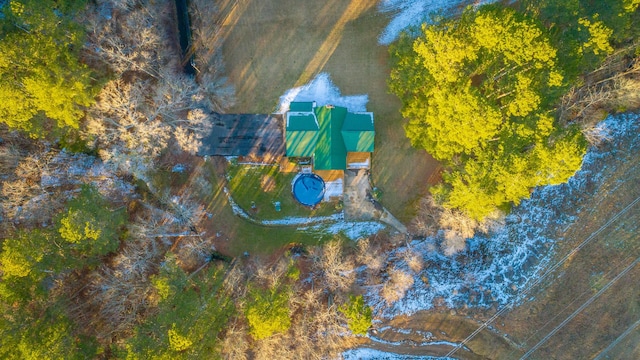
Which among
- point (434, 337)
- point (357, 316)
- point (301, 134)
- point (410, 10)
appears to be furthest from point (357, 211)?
point (410, 10)

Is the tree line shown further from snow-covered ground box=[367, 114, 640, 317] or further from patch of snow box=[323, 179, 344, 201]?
patch of snow box=[323, 179, 344, 201]

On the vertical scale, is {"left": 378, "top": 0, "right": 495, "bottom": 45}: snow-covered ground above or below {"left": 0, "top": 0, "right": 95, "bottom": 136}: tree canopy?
above

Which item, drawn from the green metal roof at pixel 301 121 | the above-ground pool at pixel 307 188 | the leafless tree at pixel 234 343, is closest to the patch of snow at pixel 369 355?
the leafless tree at pixel 234 343

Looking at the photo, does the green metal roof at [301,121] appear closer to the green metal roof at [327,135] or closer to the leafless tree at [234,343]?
the green metal roof at [327,135]

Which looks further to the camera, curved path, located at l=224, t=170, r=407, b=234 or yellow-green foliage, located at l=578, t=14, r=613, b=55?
curved path, located at l=224, t=170, r=407, b=234

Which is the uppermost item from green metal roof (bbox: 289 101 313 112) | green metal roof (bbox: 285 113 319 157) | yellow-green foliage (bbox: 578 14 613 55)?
yellow-green foliage (bbox: 578 14 613 55)

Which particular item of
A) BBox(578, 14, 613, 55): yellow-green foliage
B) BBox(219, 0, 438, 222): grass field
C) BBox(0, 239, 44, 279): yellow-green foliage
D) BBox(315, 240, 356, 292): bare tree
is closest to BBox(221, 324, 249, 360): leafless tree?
BBox(315, 240, 356, 292): bare tree

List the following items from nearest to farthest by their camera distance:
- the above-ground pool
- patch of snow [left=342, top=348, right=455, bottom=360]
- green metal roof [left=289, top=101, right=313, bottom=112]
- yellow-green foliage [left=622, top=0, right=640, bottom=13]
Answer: yellow-green foliage [left=622, top=0, right=640, bottom=13] < green metal roof [left=289, top=101, right=313, bottom=112] < patch of snow [left=342, top=348, right=455, bottom=360] < the above-ground pool

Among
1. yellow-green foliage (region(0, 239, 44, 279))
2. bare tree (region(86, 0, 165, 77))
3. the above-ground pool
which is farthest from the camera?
the above-ground pool

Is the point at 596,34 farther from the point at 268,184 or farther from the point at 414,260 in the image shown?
the point at 268,184
